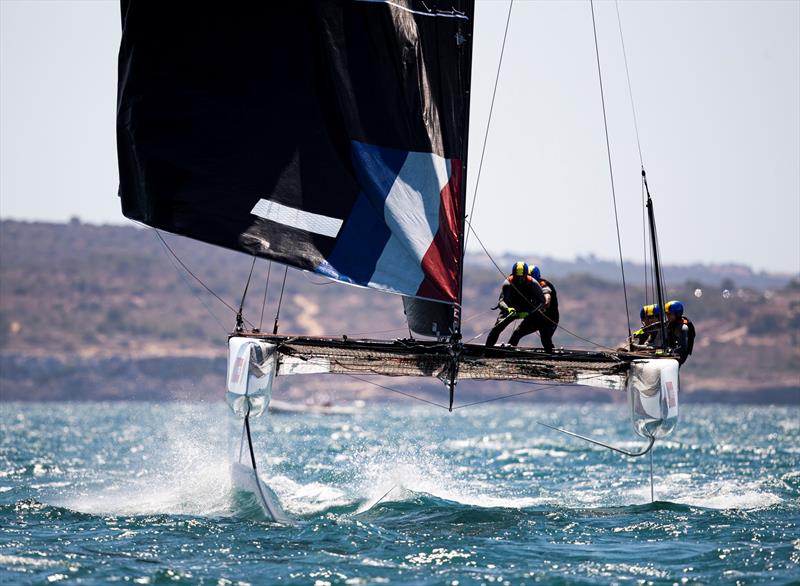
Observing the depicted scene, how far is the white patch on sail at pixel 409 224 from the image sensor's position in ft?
45.1

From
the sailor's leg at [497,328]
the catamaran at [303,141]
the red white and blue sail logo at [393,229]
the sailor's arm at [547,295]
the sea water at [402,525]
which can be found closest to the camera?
the sea water at [402,525]

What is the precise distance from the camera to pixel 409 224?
45.1ft

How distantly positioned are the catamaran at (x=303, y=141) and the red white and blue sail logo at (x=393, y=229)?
1 centimetres

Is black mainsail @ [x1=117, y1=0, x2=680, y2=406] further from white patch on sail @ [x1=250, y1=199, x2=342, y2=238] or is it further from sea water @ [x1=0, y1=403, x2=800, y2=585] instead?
sea water @ [x1=0, y1=403, x2=800, y2=585]

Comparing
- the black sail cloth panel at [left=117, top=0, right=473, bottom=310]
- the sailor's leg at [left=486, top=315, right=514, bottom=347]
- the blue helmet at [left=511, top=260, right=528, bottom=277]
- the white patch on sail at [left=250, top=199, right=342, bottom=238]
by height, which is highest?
the black sail cloth panel at [left=117, top=0, right=473, bottom=310]

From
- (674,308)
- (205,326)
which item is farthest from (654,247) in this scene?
(205,326)

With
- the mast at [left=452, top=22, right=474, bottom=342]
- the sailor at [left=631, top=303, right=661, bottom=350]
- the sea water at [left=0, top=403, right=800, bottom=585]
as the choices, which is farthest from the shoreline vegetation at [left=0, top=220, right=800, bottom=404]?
the mast at [left=452, top=22, right=474, bottom=342]

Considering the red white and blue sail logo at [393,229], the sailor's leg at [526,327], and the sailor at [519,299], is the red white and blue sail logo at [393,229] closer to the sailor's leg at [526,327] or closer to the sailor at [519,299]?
the sailor at [519,299]

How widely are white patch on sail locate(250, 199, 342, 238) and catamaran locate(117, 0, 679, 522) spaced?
2 cm

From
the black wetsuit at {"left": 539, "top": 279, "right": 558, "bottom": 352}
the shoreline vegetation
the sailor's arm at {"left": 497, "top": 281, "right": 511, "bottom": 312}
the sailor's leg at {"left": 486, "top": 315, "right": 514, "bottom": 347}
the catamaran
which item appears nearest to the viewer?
the catamaran

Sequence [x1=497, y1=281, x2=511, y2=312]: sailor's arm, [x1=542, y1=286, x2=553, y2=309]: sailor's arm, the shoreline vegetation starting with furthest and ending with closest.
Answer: the shoreline vegetation
[x1=542, y1=286, x2=553, y2=309]: sailor's arm
[x1=497, y1=281, x2=511, y2=312]: sailor's arm

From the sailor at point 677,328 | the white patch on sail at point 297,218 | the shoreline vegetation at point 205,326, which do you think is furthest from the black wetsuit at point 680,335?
the shoreline vegetation at point 205,326

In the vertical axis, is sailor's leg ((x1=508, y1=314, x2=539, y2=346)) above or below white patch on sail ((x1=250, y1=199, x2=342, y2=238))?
Answer: below

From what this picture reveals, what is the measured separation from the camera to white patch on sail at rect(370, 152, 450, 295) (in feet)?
45.1
